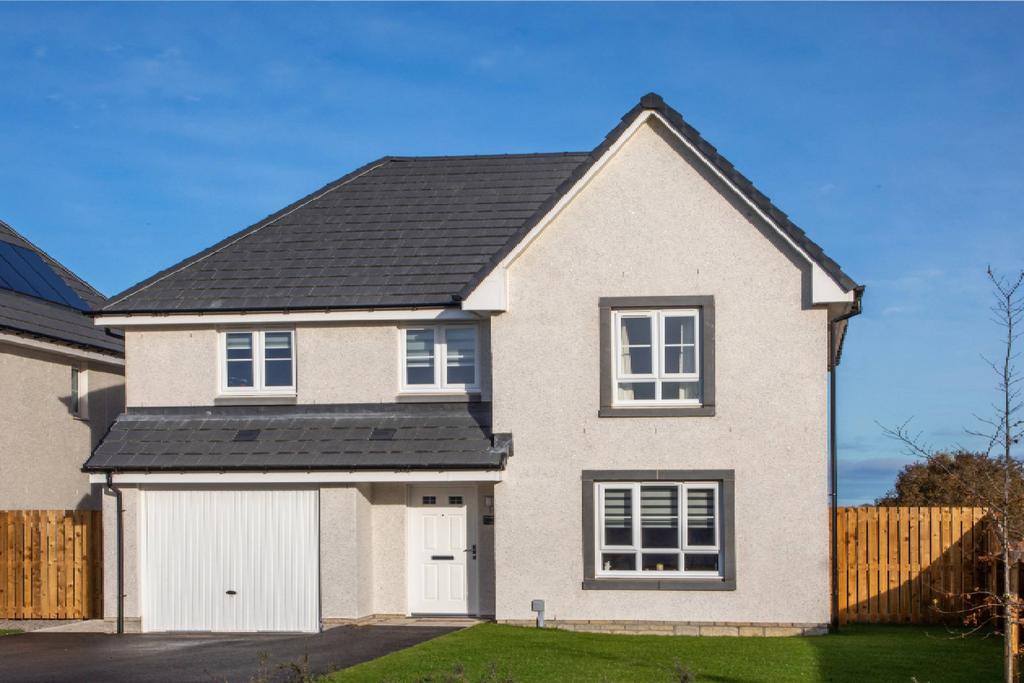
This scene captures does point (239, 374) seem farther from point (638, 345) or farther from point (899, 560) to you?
point (899, 560)

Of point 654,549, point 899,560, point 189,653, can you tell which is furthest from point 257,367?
point 899,560

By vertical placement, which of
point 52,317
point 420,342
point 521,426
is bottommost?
point 521,426

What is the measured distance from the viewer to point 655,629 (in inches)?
758

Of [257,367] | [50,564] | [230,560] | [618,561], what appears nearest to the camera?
[618,561]

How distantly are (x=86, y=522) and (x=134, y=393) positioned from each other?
7.94ft

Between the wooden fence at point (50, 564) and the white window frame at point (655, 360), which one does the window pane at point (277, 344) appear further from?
the white window frame at point (655, 360)

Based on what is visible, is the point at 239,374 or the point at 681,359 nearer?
the point at 681,359

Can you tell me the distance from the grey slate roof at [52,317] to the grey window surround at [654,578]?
974 centimetres

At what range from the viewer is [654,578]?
63.6 ft

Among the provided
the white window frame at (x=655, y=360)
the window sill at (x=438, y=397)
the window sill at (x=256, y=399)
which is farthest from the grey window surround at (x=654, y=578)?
the window sill at (x=256, y=399)

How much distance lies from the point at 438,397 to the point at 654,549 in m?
4.48

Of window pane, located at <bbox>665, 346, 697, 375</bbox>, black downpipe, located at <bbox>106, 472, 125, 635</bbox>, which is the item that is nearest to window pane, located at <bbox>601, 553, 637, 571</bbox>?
window pane, located at <bbox>665, 346, 697, 375</bbox>

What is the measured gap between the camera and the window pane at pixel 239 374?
21.9 meters

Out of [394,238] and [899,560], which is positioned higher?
[394,238]
